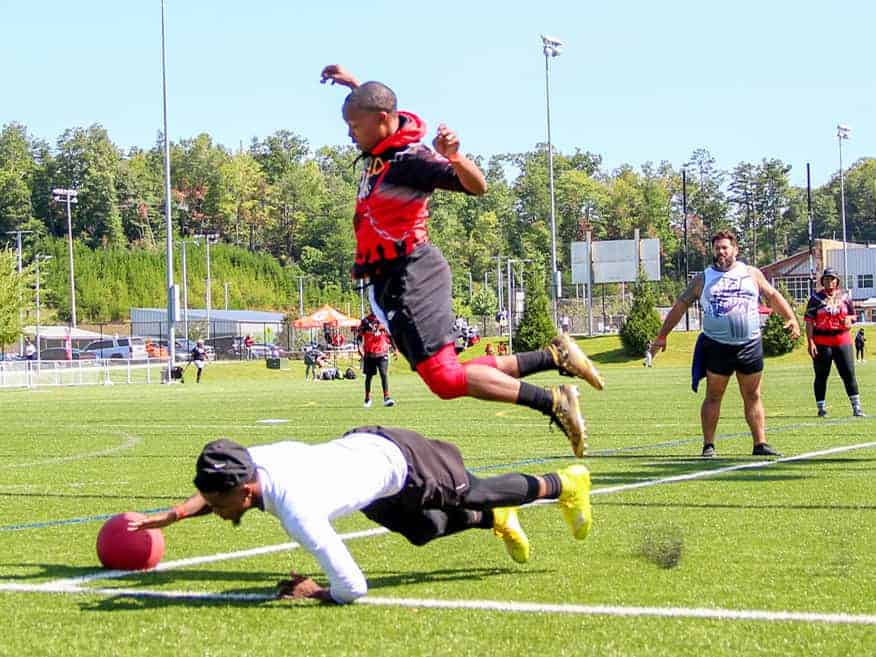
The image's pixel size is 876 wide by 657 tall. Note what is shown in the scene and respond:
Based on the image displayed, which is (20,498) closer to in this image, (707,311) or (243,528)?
(243,528)

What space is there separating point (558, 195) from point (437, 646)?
15375 cm

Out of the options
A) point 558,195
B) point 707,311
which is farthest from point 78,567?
point 558,195

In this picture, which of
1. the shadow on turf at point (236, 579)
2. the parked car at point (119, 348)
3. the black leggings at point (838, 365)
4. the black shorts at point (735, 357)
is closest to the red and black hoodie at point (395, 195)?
the shadow on turf at point (236, 579)

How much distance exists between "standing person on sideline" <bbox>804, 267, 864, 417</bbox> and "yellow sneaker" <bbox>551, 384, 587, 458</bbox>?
10.3 m

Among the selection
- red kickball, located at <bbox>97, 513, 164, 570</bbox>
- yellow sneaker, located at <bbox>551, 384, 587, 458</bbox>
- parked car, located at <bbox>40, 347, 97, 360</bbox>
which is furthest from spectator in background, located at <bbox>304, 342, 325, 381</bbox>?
red kickball, located at <bbox>97, 513, 164, 570</bbox>

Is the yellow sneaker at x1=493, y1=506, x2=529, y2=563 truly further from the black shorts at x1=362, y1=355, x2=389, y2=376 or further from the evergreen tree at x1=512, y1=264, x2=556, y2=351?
the evergreen tree at x1=512, y1=264, x2=556, y2=351

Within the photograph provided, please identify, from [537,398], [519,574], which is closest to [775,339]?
[537,398]

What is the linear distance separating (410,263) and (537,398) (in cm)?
102

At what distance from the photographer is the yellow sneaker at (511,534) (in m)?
6.14

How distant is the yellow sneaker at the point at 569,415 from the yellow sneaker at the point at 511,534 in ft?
3.46

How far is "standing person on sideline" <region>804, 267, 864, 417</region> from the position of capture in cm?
1666

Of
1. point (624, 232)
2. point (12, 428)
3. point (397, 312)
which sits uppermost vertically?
point (624, 232)

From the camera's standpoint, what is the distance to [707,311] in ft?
39.3

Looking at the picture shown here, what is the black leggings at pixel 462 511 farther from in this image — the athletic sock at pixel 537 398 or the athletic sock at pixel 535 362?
the athletic sock at pixel 535 362
